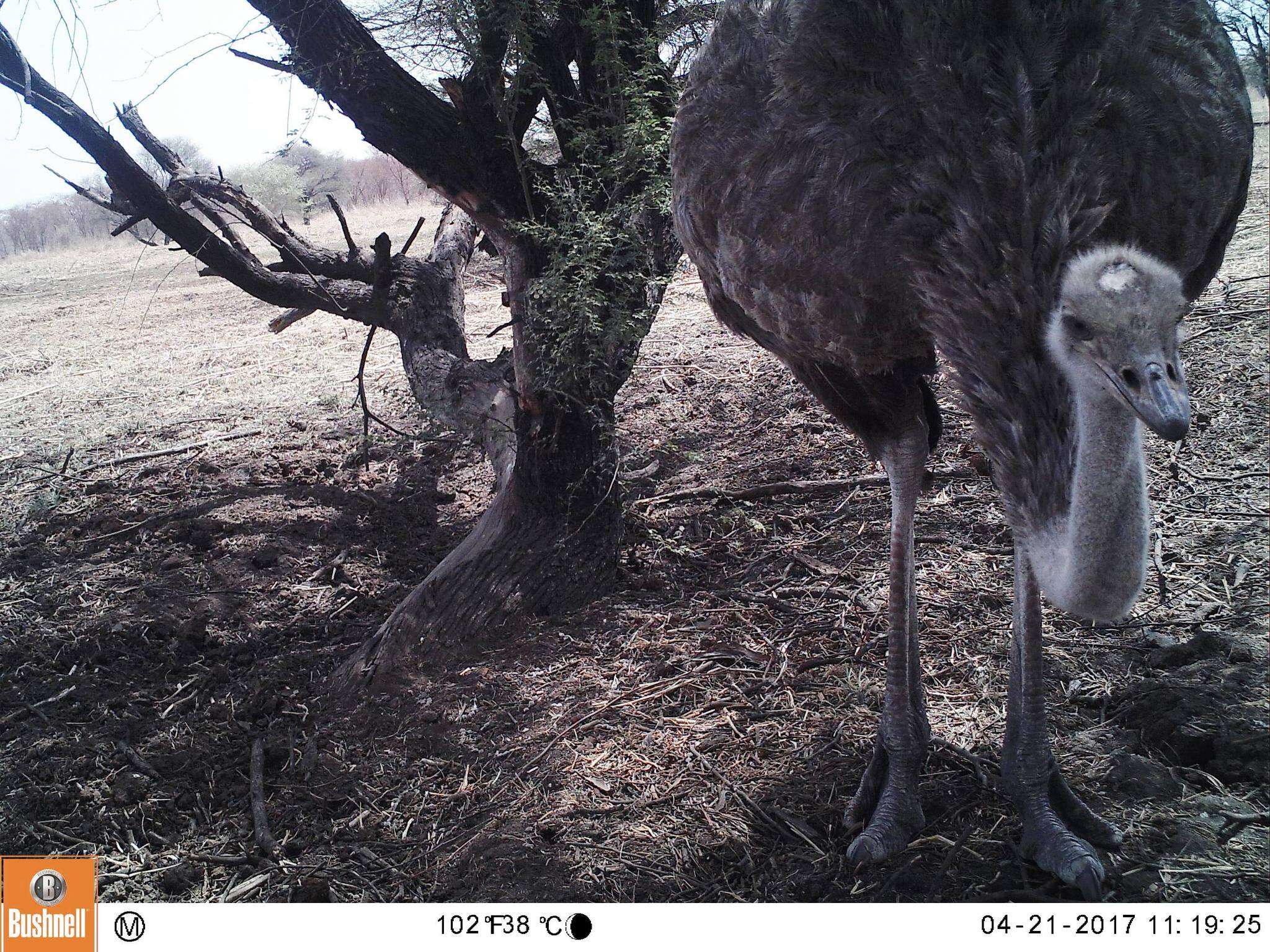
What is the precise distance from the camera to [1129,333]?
1.59m

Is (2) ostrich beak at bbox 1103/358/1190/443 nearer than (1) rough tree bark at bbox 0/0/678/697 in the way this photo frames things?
Yes

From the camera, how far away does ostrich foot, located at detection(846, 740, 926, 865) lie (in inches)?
96.2

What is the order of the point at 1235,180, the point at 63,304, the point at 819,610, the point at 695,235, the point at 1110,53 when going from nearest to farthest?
the point at 1110,53, the point at 1235,180, the point at 695,235, the point at 819,610, the point at 63,304

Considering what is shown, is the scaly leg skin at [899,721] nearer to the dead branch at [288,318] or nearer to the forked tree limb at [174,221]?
the forked tree limb at [174,221]

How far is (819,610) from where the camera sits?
141 inches

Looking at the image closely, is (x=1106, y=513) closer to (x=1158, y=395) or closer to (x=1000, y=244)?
(x=1158, y=395)

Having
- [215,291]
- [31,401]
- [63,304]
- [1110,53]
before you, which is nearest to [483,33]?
[1110,53]

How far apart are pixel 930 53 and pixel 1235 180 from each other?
0.93m

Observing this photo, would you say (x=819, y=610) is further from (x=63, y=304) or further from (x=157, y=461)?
(x=63, y=304)

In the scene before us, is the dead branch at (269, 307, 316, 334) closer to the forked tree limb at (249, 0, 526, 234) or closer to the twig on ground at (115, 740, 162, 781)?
the forked tree limb at (249, 0, 526, 234)

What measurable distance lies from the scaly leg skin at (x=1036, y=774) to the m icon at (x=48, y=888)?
2206mm
